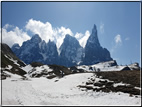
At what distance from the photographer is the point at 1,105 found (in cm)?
1387

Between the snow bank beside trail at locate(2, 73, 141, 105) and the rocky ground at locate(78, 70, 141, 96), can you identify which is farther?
the rocky ground at locate(78, 70, 141, 96)

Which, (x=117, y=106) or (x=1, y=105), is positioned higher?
(x=1, y=105)

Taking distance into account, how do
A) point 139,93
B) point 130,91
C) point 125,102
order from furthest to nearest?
1. point 130,91
2. point 139,93
3. point 125,102

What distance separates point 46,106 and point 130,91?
16.5 metres

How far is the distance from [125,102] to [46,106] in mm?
11026

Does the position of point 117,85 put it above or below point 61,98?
above

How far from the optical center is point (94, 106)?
16922 mm

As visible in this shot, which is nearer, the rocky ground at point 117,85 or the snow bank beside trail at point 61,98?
the snow bank beside trail at point 61,98

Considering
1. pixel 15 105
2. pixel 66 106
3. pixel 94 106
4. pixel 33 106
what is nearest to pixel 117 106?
pixel 94 106

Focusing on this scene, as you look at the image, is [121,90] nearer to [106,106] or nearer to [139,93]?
[139,93]

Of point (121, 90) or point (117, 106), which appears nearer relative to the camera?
point (117, 106)

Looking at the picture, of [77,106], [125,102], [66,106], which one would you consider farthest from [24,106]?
[125,102]

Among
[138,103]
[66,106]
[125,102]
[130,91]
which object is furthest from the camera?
[130,91]

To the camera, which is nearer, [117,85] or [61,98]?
[61,98]
